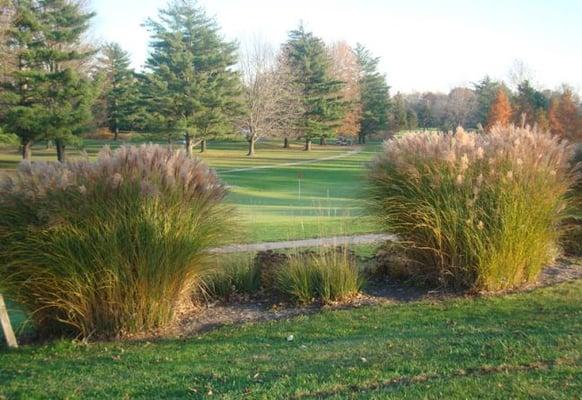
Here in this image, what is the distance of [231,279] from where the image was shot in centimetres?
761

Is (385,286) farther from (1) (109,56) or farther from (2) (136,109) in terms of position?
(1) (109,56)

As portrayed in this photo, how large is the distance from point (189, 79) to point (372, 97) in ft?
105

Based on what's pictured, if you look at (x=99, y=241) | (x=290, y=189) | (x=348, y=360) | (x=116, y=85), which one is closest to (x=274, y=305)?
(x=99, y=241)

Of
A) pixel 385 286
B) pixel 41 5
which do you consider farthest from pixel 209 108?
pixel 385 286

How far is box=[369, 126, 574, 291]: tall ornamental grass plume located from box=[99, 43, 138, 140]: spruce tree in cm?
5457

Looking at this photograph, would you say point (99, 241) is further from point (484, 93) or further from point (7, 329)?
point (484, 93)

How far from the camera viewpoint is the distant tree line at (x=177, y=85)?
38344 millimetres

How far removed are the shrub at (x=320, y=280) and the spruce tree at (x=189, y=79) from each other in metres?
43.3

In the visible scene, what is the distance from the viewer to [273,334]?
5.85 metres

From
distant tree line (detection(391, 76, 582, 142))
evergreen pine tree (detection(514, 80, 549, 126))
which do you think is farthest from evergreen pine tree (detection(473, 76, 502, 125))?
evergreen pine tree (detection(514, 80, 549, 126))

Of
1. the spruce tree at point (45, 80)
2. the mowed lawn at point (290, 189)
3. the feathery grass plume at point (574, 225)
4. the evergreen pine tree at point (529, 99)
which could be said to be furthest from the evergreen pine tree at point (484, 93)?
the feathery grass plume at point (574, 225)

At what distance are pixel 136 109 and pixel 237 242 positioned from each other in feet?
158

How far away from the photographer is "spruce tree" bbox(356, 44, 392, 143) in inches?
3014

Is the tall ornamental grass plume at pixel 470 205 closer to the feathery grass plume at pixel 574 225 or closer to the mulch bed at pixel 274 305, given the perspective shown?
the mulch bed at pixel 274 305
